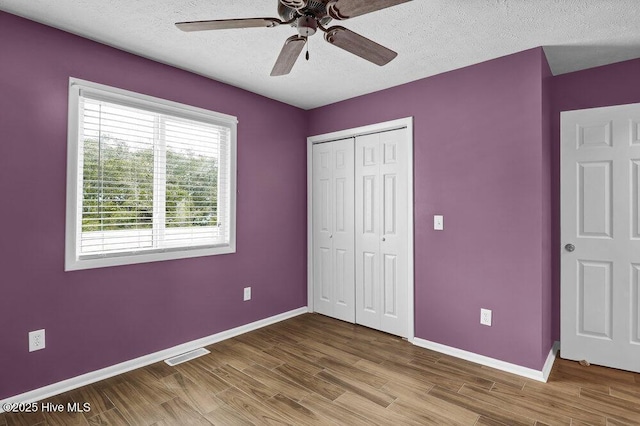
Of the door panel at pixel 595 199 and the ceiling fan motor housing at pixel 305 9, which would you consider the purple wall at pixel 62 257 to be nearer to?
the ceiling fan motor housing at pixel 305 9

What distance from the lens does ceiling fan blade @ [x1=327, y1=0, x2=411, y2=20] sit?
4.67 ft

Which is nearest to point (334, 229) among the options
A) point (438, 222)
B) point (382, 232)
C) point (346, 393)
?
point (382, 232)

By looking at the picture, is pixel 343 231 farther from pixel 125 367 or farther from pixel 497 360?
pixel 125 367

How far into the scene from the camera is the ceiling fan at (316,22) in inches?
57.7

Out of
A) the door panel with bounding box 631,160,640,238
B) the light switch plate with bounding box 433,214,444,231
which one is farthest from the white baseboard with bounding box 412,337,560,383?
the door panel with bounding box 631,160,640,238

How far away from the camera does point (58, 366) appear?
2.34m

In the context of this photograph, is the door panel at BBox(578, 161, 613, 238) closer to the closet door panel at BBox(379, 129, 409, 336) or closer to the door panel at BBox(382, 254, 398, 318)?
the closet door panel at BBox(379, 129, 409, 336)

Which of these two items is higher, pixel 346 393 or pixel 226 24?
pixel 226 24

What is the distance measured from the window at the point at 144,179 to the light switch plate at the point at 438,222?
6.44 ft

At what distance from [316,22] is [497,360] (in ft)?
9.12

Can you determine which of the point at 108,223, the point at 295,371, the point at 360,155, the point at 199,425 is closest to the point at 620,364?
the point at 295,371

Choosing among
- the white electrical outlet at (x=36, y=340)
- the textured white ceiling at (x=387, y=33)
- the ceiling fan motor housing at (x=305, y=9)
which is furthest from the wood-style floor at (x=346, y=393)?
the textured white ceiling at (x=387, y=33)

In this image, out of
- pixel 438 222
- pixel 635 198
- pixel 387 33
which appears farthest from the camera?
pixel 438 222

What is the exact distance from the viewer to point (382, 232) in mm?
3541
